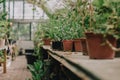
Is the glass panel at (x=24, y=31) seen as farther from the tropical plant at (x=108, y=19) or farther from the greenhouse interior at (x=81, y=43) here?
the tropical plant at (x=108, y=19)

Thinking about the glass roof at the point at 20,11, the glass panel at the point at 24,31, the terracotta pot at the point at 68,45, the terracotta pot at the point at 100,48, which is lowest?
the glass panel at the point at 24,31

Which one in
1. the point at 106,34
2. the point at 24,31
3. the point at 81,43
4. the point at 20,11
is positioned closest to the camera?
the point at 106,34

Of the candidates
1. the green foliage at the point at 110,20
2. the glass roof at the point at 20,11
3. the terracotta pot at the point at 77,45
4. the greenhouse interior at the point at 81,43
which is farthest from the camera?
the glass roof at the point at 20,11

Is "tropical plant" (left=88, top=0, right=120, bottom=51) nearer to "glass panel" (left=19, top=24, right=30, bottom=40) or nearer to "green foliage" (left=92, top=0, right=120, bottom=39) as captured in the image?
"green foliage" (left=92, top=0, right=120, bottom=39)

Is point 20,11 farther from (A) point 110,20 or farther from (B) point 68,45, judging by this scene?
(A) point 110,20

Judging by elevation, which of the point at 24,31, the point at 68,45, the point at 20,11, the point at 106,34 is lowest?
the point at 24,31

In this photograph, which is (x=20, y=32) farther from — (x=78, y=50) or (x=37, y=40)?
(x=78, y=50)

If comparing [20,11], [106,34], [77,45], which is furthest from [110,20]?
[20,11]

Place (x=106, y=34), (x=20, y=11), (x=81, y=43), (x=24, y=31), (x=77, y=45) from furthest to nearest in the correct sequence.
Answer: (x=24, y=31) < (x=20, y=11) < (x=77, y=45) < (x=81, y=43) < (x=106, y=34)

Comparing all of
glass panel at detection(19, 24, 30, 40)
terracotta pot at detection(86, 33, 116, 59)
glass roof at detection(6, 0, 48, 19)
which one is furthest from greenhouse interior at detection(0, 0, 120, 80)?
glass panel at detection(19, 24, 30, 40)

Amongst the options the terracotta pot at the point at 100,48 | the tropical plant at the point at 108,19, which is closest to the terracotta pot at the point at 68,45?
the tropical plant at the point at 108,19

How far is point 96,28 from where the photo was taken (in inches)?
96.4

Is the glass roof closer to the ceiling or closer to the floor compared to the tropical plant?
closer to the ceiling

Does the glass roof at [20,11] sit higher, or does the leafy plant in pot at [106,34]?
the glass roof at [20,11]
